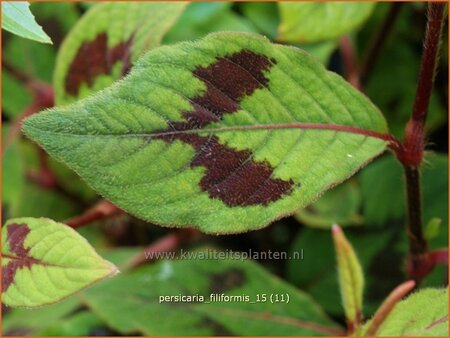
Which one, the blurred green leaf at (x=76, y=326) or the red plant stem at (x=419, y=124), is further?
the blurred green leaf at (x=76, y=326)

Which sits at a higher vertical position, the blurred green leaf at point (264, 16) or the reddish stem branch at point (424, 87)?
the reddish stem branch at point (424, 87)

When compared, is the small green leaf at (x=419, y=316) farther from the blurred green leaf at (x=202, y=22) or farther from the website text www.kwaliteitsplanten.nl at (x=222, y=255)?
the blurred green leaf at (x=202, y=22)

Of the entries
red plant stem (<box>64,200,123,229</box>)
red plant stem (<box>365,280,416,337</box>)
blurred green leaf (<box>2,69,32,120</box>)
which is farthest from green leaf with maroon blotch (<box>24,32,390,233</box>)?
blurred green leaf (<box>2,69,32,120</box>)

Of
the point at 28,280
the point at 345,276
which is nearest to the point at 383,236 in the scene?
the point at 345,276

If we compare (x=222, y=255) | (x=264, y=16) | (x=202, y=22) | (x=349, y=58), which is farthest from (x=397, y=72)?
(x=222, y=255)

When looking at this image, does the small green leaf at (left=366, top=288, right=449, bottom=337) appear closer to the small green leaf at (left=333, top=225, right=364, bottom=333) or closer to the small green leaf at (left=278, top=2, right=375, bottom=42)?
the small green leaf at (left=333, top=225, right=364, bottom=333)

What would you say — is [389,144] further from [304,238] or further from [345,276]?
[304,238]

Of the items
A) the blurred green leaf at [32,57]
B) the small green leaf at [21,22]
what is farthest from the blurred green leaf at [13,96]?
the small green leaf at [21,22]
